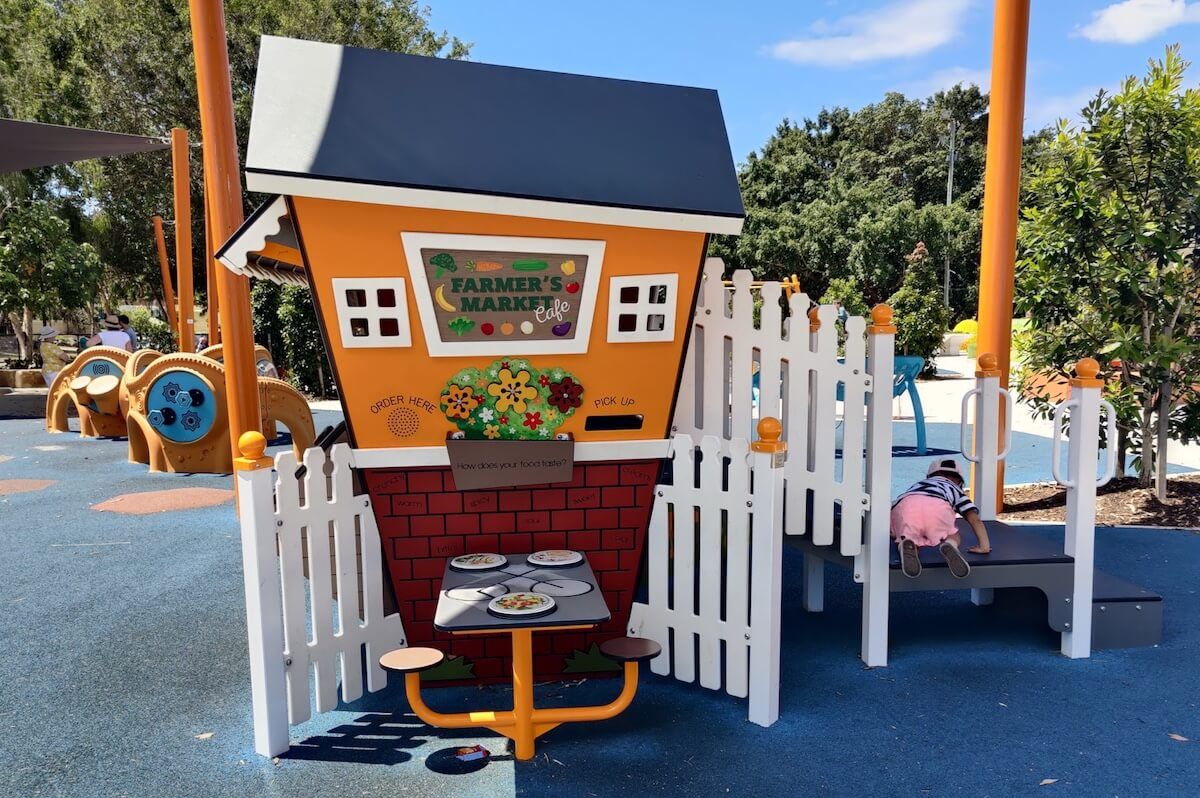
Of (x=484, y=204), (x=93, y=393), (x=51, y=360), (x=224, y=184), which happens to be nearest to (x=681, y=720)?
(x=484, y=204)

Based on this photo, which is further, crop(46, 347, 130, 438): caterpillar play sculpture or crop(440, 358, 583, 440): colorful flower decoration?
crop(46, 347, 130, 438): caterpillar play sculpture

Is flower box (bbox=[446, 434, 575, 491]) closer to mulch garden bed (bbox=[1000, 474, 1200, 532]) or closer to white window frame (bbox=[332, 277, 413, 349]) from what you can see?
white window frame (bbox=[332, 277, 413, 349])

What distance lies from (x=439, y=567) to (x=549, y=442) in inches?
31.2

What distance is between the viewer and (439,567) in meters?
3.71

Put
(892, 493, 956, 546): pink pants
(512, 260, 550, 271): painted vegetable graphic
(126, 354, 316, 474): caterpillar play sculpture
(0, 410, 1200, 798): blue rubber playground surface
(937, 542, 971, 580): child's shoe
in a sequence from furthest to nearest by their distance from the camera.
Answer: (126, 354, 316, 474): caterpillar play sculpture, (892, 493, 956, 546): pink pants, (937, 542, 971, 580): child's shoe, (512, 260, 550, 271): painted vegetable graphic, (0, 410, 1200, 798): blue rubber playground surface

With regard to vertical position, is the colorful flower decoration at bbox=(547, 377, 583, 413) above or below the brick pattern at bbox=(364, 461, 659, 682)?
above

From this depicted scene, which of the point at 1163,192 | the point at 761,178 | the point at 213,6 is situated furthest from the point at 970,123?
the point at 213,6

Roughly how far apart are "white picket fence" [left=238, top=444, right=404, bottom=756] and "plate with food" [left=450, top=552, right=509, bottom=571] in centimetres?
→ 39

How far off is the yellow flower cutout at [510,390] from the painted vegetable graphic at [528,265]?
45cm

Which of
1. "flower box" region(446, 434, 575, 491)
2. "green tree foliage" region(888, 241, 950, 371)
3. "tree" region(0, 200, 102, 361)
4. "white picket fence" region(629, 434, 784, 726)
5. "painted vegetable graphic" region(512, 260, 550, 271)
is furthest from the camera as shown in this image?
"tree" region(0, 200, 102, 361)

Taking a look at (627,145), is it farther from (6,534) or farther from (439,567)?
(6,534)

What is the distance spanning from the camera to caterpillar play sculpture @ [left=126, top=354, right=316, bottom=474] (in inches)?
347

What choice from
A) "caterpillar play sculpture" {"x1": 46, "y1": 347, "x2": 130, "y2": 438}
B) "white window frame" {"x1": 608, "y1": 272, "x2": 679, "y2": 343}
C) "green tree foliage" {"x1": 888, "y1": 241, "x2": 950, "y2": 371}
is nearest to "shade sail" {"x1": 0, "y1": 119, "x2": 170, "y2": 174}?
"caterpillar play sculpture" {"x1": 46, "y1": 347, "x2": 130, "y2": 438}

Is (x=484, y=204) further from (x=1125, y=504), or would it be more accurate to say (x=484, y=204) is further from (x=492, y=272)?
(x=1125, y=504)
